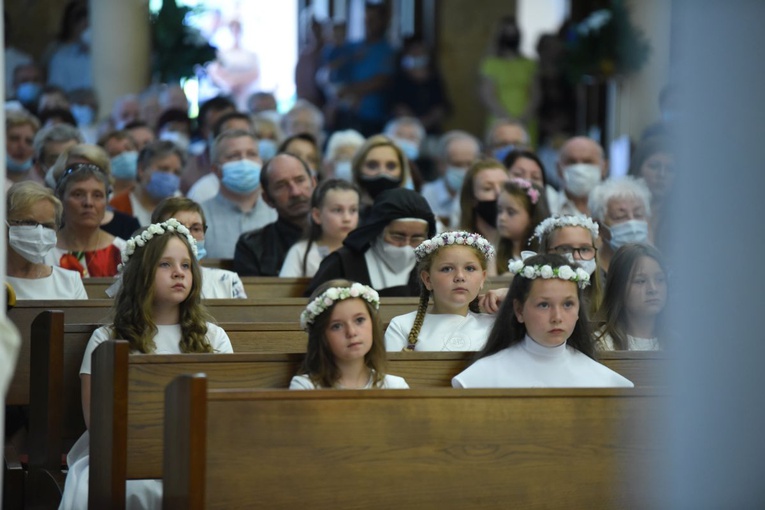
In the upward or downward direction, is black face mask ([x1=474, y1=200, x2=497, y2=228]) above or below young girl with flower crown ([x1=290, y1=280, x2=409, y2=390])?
above

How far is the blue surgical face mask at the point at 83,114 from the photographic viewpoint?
532 inches

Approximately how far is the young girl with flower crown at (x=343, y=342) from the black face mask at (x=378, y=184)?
3594 millimetres

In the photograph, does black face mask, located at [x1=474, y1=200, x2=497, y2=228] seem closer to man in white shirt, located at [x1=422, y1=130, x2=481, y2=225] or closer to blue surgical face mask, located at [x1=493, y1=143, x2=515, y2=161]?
man in white shirt, located at [x1=422, y1=130, x2=481, y2=225]

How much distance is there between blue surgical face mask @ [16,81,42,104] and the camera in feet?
46.4

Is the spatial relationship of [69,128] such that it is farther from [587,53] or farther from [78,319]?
[587,53]

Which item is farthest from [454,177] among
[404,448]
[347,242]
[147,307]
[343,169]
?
[404,448]

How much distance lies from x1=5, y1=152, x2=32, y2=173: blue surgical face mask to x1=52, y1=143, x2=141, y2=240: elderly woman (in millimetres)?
1740

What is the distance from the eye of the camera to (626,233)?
24.8ft

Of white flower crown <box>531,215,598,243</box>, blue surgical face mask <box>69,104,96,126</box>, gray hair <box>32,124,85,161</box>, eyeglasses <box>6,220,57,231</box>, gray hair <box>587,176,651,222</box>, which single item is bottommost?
eyeglasses <box>6,220,57,231</box>

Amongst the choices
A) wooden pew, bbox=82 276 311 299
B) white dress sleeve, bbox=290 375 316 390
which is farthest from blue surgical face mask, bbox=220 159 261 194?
white dress sleeve, bbox=290 375 316 390

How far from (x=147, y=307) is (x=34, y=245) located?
1.19 meters

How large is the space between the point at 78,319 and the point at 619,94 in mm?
10660

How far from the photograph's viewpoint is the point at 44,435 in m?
5.39

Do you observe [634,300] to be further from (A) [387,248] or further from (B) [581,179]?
(B) [581,179]
